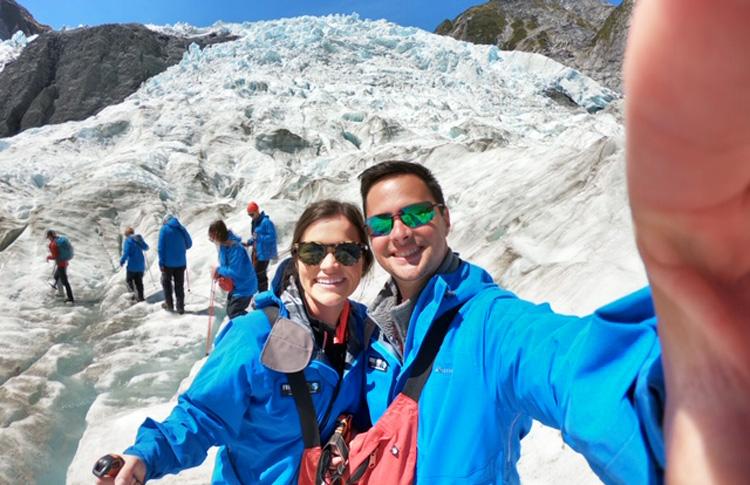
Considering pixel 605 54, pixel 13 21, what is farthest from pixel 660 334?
pixel 13 21

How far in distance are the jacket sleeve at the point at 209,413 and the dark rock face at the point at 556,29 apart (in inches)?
1765

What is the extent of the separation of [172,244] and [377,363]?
6895mm

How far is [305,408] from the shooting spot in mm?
1804

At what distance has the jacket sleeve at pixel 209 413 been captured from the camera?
1721 mm

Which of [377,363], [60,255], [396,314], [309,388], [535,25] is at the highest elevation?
[535,25]

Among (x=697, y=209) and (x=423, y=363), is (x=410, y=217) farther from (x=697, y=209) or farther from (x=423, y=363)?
(x=697, y=209)

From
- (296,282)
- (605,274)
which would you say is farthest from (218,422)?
(605,274)

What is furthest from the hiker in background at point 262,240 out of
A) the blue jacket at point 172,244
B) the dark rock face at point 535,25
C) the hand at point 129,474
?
the dark rock face at point 535,25

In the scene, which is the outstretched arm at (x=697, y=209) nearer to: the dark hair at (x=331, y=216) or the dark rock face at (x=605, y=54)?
the dark hair at (x=331, y=216)

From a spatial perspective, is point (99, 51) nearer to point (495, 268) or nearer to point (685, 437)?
point (495, 268)

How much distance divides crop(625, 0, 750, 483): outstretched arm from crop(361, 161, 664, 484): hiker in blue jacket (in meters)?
0.14

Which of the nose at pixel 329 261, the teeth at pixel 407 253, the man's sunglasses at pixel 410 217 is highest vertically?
the man's sunglasses at pixel 410 217

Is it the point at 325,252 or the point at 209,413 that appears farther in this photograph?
the point at 325,252

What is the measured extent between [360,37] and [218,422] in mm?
32185
